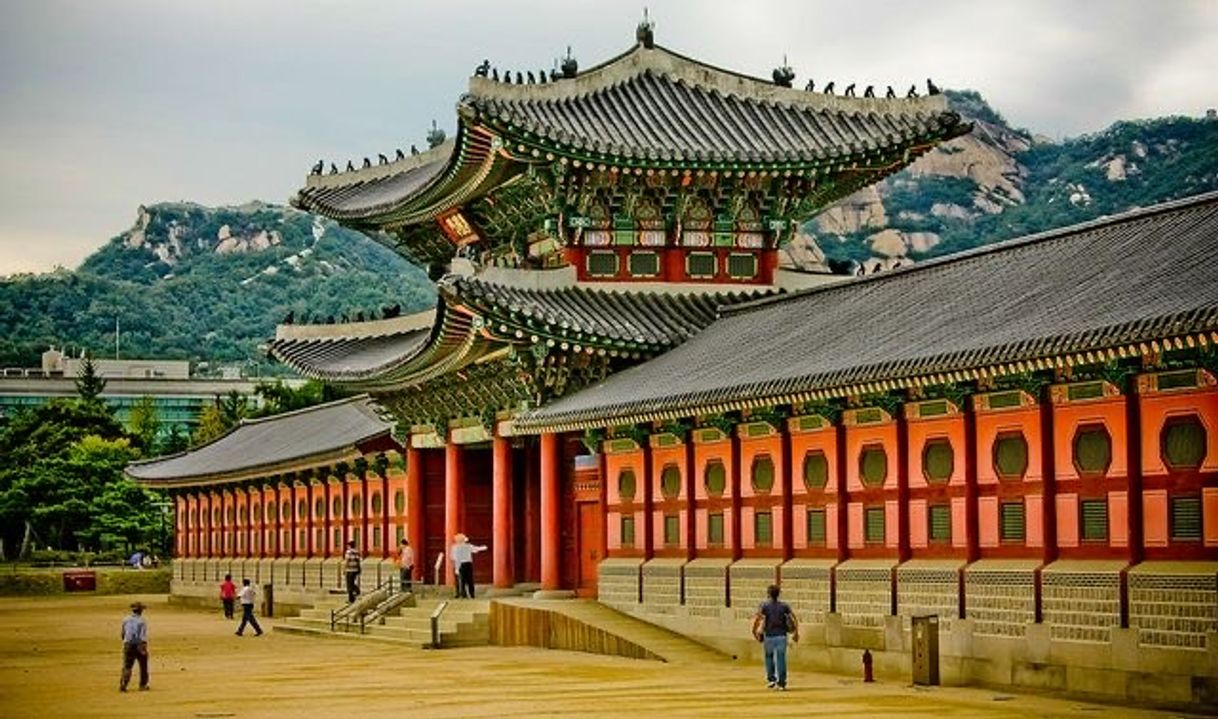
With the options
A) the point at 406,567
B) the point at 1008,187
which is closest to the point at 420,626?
the point at 406,567

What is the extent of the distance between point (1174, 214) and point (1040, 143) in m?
167

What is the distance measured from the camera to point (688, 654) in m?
39.7

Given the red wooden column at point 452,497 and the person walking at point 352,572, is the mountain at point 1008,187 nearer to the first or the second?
the person walking at point 352,572

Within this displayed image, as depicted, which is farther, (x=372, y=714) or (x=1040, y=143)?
(x=1040, y=143)

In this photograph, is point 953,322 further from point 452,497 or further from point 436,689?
point 452,497

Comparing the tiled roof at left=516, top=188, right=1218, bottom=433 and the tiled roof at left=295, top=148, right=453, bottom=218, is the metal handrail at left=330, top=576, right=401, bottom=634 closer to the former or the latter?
the tiled roof at left=516, top=188, right=1218, bottom=433

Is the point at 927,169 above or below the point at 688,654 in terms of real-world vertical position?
above

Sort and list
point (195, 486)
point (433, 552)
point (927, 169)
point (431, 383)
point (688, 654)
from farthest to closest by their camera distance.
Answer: point (927, 169), point (195, 486), point (433, 552), point (431, 383), point (688, 654)

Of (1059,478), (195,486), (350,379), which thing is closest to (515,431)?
(350,379)

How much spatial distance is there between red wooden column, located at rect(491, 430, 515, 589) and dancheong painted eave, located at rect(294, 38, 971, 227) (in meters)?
6.77

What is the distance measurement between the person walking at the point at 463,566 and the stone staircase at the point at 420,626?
718 millimetres

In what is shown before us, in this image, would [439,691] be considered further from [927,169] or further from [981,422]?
[927,169]

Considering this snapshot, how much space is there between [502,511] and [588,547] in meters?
2.89

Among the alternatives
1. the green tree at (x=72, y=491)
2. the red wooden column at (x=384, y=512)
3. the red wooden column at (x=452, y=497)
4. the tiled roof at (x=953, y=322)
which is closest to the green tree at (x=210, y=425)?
the green tree at (x=72, y=491)
